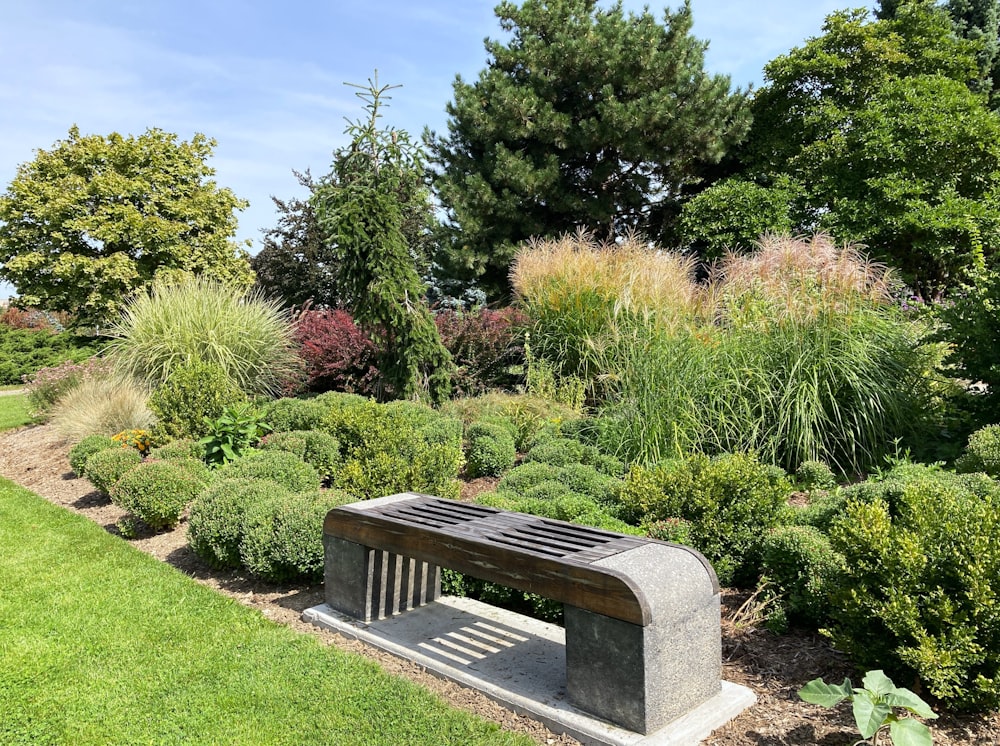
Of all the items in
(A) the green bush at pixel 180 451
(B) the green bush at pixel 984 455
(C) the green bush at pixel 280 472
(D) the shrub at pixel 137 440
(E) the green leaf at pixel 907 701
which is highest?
(B) the green bush at pixel 984 455

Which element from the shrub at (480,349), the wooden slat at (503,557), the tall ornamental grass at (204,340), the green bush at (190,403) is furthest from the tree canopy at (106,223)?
the wooden slat at (503,557)

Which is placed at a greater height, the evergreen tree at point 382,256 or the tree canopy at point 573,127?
the tree canopy at point 573,127

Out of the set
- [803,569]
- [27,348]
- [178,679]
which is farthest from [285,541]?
[27,348]

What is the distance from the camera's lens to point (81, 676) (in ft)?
10.0

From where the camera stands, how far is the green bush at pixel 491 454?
608 cm

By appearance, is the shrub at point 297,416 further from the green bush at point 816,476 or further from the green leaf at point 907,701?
the green leaf at point 907,701

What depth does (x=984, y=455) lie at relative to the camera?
13.3 feet

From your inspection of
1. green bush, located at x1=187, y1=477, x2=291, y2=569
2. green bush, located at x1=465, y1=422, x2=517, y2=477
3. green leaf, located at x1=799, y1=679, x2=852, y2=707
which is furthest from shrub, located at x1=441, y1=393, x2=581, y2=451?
green leaf, located at x1=799, y1=679, x2=852, y2=707

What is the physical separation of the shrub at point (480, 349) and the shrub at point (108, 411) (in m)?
3.69

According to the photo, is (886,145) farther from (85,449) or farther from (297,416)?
(85,449)

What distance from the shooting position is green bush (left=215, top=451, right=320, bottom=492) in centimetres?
498

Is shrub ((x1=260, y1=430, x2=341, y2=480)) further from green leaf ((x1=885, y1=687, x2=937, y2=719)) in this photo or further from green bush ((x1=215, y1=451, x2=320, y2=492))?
green leaf ((x1=885, y1=687, x2=937, y2=719))

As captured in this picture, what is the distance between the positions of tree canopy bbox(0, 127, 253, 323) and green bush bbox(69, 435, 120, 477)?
11.6 m

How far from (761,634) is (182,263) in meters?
19.1
